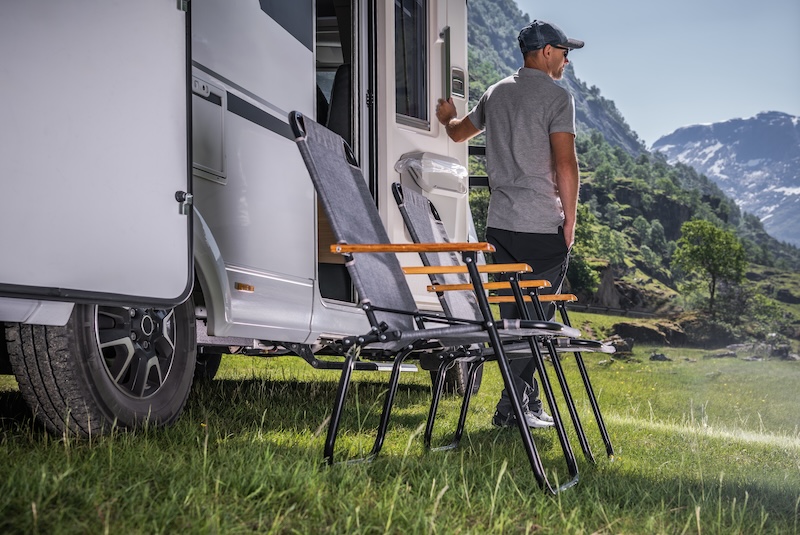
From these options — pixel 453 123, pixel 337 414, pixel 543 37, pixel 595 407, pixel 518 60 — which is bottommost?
pixel 595 407

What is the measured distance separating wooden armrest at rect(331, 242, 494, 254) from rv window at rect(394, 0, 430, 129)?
1.96 m

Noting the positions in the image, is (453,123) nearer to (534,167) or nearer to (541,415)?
(534,167)

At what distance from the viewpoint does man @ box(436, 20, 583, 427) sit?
3.42 metres

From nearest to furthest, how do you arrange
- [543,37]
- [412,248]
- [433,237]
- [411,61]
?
1. [412,248]
2. [433,237]
3. [543,37]
4. [411,61]

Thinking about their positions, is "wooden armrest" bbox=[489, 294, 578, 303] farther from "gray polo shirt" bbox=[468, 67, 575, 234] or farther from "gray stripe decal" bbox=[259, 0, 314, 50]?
"gray stripe decal" bbox=[259, 0, 314, 50]

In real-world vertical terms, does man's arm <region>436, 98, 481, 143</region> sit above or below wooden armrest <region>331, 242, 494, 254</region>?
above

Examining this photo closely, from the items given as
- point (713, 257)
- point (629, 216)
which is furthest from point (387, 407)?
point (629, 216)

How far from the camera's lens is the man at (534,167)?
135 inches

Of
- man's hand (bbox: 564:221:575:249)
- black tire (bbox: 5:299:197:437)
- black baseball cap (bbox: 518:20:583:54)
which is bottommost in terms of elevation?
black tire (bbox: 5:299:197:437)

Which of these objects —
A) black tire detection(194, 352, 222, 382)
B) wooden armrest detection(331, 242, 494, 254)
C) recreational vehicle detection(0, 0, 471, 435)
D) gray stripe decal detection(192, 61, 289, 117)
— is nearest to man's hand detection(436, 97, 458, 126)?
recreational vehicle detection(0, 0, 471, 435)

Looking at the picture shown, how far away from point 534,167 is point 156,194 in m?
1.54

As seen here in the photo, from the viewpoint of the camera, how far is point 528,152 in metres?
3.44

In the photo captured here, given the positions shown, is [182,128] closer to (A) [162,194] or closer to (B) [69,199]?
(A) [162,194]

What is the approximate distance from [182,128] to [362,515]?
119 centimetres
